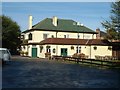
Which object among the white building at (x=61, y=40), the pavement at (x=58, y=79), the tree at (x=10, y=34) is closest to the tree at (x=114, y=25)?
the white building at (x=61, y=40)

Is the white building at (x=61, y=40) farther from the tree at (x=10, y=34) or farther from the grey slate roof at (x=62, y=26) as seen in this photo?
the tree at (x=10, y=34)

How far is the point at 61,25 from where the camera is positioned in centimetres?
7300

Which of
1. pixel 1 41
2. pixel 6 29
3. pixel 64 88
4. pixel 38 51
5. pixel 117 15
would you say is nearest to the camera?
pixel 64 88

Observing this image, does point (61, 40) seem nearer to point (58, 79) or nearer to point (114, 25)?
point (114, 25)

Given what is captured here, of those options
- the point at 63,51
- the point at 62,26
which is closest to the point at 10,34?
the point at 62,26

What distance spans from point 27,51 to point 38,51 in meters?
6.22

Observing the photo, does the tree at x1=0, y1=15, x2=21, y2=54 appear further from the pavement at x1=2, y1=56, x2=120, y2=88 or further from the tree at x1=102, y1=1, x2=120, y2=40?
the pavement at x1=2, y1=56, x2=120, y2=88

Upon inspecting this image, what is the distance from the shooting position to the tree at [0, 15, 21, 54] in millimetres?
73312

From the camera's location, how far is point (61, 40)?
6041cm

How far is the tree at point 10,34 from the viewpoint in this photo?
7331 cm

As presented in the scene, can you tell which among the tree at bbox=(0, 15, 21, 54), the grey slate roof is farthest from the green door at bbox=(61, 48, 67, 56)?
the tree at bbox=(0, 15, 21, 54)

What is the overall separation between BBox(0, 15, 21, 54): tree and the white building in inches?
108

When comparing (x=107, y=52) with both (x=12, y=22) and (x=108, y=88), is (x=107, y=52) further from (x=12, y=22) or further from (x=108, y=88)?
(x=108, y=88)

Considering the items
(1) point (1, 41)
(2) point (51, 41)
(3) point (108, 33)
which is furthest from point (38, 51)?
(3) point (108, 33)
